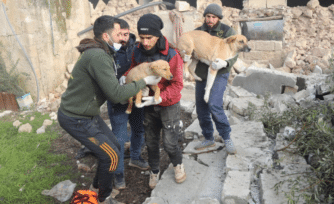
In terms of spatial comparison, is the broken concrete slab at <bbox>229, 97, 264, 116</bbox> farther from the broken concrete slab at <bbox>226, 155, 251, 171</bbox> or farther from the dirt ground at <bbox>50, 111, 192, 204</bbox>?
the broken concrete slab at <bbox>226, 155, 251, 171</bbox>

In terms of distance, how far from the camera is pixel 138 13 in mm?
9742

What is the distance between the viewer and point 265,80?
5.56 metres

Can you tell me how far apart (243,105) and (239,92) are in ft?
2.61

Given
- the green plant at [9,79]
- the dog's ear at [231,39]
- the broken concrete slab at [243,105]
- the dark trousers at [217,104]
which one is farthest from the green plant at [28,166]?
the broken concrete slab at [243,105]

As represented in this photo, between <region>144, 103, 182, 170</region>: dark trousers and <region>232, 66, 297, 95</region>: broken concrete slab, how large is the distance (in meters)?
3.36

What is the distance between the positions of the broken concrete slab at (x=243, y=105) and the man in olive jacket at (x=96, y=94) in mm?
2802

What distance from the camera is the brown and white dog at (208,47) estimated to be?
2920mm

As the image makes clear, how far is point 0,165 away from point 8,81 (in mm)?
3485

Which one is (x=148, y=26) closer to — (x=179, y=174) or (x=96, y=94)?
(x=96, y=94)

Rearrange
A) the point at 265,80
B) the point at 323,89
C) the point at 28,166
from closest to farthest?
1. the point at 28,166
2. the point at 323,89
3. the point at 265,80

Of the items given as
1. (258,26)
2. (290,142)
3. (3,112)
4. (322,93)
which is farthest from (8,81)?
(258,26)

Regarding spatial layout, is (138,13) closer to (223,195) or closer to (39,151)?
(39,151)

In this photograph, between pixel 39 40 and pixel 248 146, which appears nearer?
pixel 248 146

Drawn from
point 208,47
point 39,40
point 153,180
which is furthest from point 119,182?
point 39,40
